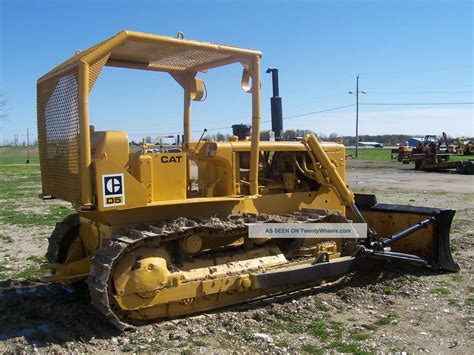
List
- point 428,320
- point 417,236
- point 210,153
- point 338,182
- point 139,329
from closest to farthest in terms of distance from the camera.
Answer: point 139,329 < point 428,320 < point 210,153 < point 338,182 < point 417,236

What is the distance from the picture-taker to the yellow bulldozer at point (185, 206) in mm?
5164

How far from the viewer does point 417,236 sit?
26.5 ft

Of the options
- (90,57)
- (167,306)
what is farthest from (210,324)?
(90,57)

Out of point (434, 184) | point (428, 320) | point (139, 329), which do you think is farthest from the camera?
point (434, 184)

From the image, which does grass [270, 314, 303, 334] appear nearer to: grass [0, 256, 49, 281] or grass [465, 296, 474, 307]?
grass [465, 296, 474, 307]

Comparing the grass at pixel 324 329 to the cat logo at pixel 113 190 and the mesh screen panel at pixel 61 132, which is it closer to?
the cat logo at pixel 113 190

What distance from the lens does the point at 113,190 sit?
5.11 metres

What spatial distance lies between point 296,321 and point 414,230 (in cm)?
289

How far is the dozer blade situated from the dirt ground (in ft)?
0.89

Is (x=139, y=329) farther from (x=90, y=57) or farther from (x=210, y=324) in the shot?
(x=90, y=57)

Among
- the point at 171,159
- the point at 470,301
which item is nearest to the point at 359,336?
the point at 470,301

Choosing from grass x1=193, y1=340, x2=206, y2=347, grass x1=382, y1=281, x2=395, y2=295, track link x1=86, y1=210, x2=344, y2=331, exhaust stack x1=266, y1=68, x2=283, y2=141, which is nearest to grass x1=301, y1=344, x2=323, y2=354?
grass x1=193, y1=340, x2=206, y2=347

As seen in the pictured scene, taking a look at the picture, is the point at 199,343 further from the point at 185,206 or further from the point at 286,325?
the point at 185,206

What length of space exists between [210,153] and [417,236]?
3.82 m
